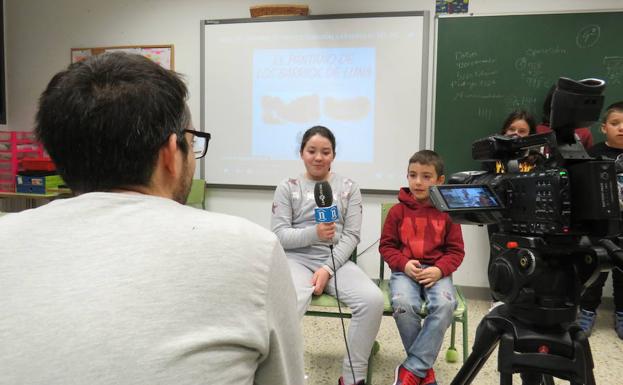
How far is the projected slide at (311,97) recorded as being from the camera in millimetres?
3086

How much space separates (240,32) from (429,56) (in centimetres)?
139

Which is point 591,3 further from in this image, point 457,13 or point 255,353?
point 255,353

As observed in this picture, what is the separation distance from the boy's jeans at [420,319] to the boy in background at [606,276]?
1187mm

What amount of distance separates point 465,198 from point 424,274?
983mm

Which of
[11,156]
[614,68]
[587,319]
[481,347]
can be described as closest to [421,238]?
[481,347]

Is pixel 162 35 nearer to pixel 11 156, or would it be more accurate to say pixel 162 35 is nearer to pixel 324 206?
pixel 11 156

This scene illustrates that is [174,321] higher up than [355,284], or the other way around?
[174,321]

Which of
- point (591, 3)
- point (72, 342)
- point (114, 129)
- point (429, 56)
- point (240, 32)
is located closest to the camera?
point (72, 342)

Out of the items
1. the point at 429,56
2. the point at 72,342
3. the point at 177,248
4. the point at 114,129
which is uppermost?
the point at 429,56

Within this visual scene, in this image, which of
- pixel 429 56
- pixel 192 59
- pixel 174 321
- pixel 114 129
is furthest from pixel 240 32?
pixel 174 321

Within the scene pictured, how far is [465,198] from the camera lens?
101 cm

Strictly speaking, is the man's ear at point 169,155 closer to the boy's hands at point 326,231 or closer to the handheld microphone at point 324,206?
the handheld microphone at point 324,206

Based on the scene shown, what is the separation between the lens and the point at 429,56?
300 cm

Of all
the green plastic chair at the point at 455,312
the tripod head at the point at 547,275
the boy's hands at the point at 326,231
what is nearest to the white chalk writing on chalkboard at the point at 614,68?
the green plastic chair at the point at 455,312
